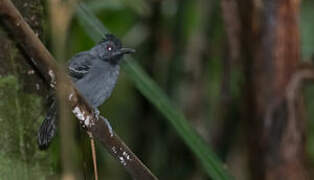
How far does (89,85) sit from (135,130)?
2255 millimetres

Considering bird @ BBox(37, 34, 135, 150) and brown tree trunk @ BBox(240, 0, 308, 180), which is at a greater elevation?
bird @ BBox(37, 34, 135, 150)

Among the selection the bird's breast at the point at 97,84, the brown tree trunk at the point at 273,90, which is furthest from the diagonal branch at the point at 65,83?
the brown tree trunk at the point at 273,90

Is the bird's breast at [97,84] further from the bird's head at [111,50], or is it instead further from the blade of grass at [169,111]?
the blade of grass at [169,111]

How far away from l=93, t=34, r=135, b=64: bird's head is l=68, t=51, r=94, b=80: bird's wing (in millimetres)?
82

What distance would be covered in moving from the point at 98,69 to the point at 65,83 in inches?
79.4

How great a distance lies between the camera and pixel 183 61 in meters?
5.96

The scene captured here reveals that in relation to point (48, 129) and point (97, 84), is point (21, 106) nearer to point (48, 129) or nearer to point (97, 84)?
point (48, 129)

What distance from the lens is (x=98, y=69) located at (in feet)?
13.9

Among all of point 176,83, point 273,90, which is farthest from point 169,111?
point 176,83

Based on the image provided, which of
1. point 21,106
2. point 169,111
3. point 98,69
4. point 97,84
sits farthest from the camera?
point 98,69

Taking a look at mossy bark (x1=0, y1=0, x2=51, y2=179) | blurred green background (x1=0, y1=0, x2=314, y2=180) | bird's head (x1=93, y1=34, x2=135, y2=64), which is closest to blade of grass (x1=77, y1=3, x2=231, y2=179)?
mossy bark (x1=0, y1=0, x2=51, y2=179)

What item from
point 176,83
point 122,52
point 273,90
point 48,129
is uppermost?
point 122,52

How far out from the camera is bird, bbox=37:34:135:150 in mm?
4066

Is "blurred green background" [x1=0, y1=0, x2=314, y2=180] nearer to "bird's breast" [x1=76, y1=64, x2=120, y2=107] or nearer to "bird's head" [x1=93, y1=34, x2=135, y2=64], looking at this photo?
"bird's head" [x1=93, y1=34, x2=135, y2=64]
